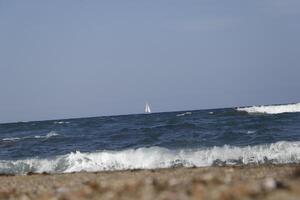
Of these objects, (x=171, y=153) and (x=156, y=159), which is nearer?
(x=156, y=159)

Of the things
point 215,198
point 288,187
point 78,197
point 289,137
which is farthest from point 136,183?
point 289,137

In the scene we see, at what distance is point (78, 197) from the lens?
5195mm

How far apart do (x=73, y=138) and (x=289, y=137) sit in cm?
1319

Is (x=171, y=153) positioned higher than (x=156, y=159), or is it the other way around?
(x=171, y=153)

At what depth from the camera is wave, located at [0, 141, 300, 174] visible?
15.1m

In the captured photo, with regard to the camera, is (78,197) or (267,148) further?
(267,148)

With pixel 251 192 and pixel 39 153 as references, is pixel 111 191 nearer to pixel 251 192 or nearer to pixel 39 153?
pixel 251 192

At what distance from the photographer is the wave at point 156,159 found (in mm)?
15065

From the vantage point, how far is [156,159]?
16.2 meters

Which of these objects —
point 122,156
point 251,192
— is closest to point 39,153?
point 122,156

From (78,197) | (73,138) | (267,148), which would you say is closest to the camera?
(78,197)

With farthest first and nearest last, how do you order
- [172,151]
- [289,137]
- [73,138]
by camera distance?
[73,138] < [289,137] < [172,151]

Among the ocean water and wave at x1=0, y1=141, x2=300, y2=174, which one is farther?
the ocean water

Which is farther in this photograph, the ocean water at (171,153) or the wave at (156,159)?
the ocean water at (171,153)
